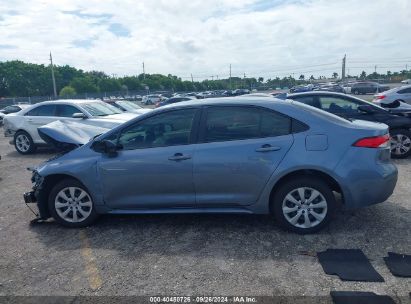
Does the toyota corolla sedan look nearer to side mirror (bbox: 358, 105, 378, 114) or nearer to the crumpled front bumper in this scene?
the crumpled front bumper

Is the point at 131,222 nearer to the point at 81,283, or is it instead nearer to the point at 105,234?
the point at 105,234

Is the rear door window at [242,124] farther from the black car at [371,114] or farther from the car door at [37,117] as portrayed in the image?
the car door at [37,117]

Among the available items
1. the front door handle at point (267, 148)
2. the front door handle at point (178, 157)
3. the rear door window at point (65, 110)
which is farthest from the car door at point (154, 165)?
the rear door window at point (65, 110)

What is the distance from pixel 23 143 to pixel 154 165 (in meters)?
8.25

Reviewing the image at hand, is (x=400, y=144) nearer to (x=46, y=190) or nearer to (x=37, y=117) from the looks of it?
(x=46, y=190)

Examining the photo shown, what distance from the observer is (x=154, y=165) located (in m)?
4.39

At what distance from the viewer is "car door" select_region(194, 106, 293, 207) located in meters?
4.16

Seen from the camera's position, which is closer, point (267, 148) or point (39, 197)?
point (267, 148)

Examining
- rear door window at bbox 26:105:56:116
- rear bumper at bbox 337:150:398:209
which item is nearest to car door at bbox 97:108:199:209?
rear bumper at bbox 337:150:398:209

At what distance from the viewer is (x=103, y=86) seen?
74000 millimetres

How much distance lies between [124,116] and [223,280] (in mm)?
8407

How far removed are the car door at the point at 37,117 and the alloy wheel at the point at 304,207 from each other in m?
8.48

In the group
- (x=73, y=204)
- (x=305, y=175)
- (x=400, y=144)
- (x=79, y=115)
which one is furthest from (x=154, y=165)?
Result: (x=79, y=115)

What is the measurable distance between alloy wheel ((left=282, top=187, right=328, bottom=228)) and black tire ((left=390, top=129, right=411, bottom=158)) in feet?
15.7
